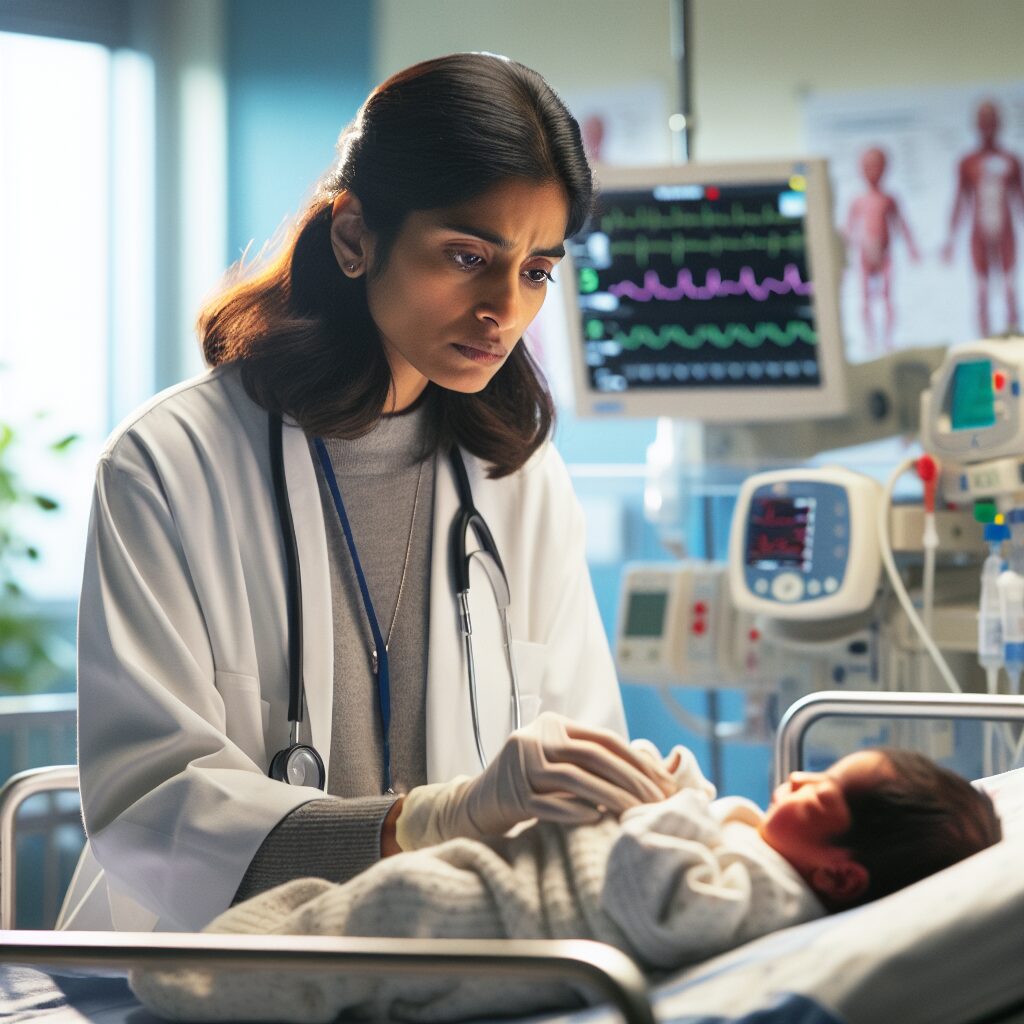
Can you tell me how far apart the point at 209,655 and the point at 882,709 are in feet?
2.65

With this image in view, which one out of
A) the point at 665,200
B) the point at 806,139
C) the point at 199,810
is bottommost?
the point at 199,810

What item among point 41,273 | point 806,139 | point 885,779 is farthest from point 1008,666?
point 41,273

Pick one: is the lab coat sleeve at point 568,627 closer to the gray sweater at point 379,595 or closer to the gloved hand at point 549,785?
the gray sweater at point 379,595

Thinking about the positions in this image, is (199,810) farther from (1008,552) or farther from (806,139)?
(806,139)

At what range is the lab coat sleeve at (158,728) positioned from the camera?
4.42ft

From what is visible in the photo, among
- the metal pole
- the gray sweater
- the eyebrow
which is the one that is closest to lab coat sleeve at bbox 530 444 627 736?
the gray sweater

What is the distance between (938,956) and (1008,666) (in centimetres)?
179

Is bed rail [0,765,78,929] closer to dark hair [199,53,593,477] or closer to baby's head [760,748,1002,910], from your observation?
dark hair [199,53,593,477]

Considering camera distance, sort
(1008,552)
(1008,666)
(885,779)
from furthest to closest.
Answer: (1008,552)
(1008,666)
(885,779)

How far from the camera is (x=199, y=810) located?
1.34 meters

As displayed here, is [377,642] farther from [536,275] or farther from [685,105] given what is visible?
[685,105]

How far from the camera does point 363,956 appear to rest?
2.99 ft

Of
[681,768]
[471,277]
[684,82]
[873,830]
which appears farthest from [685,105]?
[873,830]

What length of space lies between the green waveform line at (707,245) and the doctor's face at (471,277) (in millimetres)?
1760
